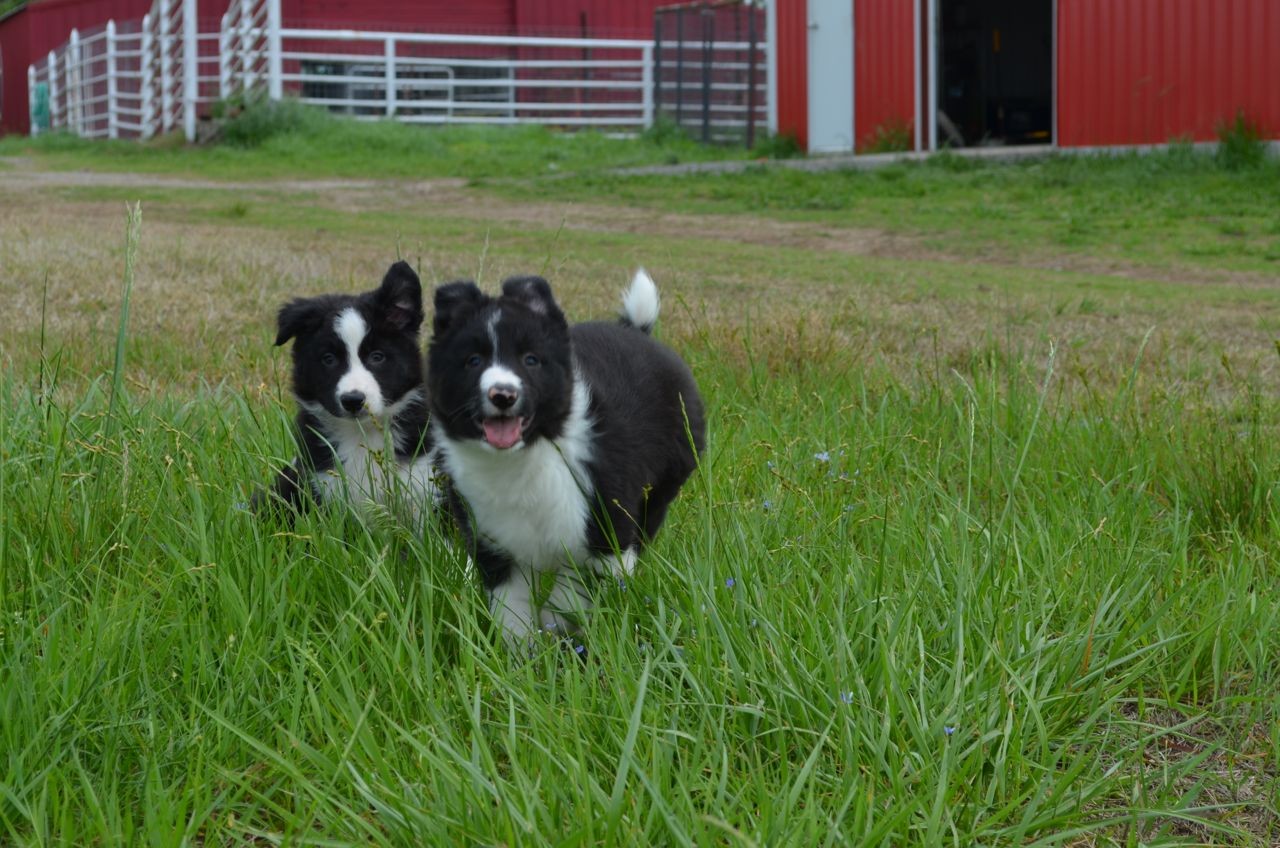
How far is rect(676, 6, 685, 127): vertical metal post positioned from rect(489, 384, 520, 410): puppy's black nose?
2597 cm

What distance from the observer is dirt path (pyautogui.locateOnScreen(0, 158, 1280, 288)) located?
12.0 m

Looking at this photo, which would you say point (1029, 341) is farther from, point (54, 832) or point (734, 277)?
point (54, 832)

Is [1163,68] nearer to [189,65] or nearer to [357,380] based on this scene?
[357,380]

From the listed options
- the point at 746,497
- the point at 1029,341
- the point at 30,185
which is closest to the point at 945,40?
the point at 30,185

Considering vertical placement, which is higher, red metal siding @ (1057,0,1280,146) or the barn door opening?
the barn door opening

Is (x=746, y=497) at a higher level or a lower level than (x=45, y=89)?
lower

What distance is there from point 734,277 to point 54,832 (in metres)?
8.33

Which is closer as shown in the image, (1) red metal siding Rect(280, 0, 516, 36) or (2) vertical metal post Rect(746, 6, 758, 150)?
(2) vertical metal post Rect(746, 6, 758, 150)

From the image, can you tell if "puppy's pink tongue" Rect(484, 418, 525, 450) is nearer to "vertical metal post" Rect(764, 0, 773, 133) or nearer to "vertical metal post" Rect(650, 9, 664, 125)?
"vertical metal post" Rect(764, 0, 773, 133)

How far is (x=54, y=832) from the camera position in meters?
2.49

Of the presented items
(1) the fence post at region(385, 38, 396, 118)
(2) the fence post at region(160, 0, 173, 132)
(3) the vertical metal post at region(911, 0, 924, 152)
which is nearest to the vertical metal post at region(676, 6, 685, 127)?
(1) the fence post at region(385, 38, 396, 118)

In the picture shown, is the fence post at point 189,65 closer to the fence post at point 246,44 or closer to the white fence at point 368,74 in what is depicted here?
the white fence at point 368,74

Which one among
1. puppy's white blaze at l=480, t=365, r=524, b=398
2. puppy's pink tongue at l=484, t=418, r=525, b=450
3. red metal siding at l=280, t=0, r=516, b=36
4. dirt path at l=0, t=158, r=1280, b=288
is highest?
red metal siding at l=280, t=0, r=516, b=36

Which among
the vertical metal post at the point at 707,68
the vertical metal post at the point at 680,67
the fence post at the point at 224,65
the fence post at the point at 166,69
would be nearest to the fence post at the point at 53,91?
the fence post at the point at 166,69
